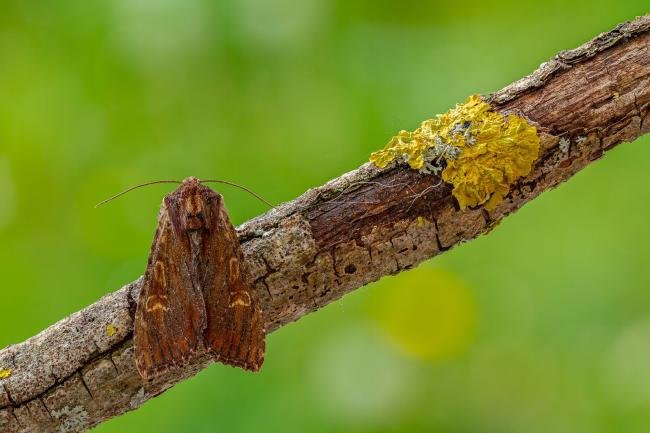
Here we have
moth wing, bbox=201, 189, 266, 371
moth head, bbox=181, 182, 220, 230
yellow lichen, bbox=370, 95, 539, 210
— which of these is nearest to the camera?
yellow lichen, bbox=370, 95, 539, 210

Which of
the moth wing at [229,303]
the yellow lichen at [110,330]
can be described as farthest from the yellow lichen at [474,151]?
the yellow lichen at [110,330]

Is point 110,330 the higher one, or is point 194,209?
point 194,209

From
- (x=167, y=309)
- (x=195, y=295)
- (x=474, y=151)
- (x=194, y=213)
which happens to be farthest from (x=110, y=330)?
(x=474, y=151)

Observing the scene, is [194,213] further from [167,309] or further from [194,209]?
[167,309]

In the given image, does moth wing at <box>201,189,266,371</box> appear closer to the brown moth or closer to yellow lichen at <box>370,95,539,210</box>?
the brown moth

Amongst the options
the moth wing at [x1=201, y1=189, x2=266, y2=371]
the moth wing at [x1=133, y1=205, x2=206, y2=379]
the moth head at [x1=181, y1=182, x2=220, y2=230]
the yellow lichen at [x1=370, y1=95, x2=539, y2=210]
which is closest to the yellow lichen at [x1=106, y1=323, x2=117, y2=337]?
the moth wing at [x1=133, y1=205, x2=206, y2=379]

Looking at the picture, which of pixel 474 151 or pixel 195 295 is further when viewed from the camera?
pixel 195 295

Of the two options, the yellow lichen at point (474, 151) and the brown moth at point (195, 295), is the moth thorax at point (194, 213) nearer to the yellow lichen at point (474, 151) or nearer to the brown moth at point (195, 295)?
the brown moth at point (195, 295)

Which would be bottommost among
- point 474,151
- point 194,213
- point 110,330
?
point 110,330
